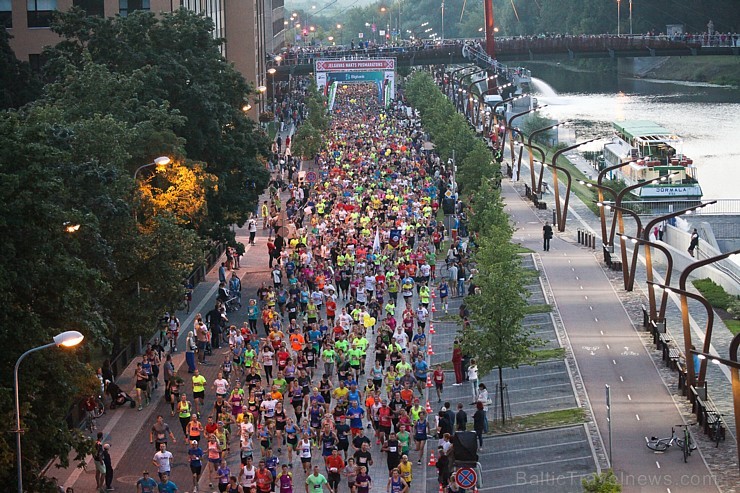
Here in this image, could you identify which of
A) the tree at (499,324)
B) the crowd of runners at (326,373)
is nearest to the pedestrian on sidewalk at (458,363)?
the crowd of runners at (326,373)

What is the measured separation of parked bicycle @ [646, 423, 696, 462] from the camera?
33.9 m

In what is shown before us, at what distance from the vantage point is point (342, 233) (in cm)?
5950

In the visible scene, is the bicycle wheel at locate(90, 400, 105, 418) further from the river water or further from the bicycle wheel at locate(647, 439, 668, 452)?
the river water

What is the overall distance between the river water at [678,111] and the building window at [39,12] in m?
44.3

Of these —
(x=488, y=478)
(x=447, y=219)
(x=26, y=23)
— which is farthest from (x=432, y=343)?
(x=26, y=23)

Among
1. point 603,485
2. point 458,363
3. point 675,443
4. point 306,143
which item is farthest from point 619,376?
point 306,143

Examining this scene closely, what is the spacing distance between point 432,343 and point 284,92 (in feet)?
353

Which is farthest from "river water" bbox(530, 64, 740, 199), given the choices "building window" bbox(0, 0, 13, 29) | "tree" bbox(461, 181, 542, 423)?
"tree" bbox(461, 181, 542, 423)

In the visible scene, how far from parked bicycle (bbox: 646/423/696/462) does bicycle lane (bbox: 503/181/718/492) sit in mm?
183

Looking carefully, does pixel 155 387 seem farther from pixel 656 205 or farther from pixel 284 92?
pixel 284 92

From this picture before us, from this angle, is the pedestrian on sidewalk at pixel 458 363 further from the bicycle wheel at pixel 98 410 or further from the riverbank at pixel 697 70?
the riverbank at pixel 697 70

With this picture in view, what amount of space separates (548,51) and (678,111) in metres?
14.6

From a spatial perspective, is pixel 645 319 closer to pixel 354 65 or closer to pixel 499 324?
pixel 499 324

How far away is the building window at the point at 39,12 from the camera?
80.0m
